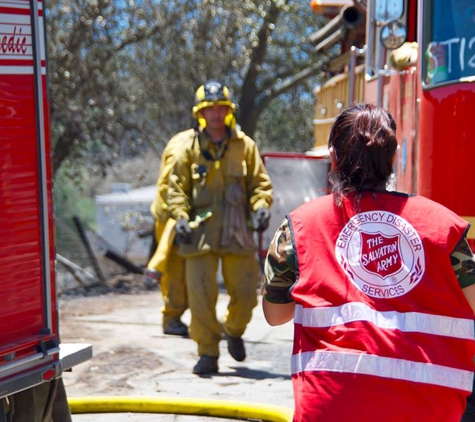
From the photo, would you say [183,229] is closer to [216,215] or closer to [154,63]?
[216,215]

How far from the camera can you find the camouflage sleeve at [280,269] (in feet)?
9.61

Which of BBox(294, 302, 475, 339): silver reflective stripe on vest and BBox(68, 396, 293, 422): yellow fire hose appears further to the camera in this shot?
BBox(68, 396, 293, 422): yellow fire hose

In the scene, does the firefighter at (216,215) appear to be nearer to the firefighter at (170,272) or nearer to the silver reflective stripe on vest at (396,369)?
the firefighter at (170,272)

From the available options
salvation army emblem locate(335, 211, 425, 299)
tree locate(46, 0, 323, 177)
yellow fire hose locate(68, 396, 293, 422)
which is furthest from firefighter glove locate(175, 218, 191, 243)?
tree locate(46, 0, 323, 177)

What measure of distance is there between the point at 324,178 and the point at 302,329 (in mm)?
5989

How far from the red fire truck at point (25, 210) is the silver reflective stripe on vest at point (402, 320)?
63.0 inches

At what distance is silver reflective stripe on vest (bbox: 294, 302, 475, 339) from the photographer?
273 centimetres

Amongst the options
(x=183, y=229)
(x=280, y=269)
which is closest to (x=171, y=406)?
(x=183, y=229)

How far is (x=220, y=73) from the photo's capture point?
14398 mm

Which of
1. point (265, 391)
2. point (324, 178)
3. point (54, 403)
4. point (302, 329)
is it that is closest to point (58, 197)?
point (324, 178)

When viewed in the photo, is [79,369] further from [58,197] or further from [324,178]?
[58,197]

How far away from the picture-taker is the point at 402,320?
2.73 meters

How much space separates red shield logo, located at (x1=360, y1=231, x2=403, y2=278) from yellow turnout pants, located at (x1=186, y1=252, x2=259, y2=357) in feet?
14.0

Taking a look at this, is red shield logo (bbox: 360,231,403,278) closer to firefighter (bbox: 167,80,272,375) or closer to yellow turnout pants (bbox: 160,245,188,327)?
firefighter (bbox: 167,80,272,375)
